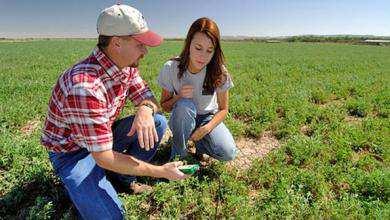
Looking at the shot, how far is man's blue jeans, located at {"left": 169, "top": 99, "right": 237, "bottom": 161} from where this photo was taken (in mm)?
5273

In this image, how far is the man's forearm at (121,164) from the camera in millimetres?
3529

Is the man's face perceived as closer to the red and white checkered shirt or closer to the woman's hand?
the red and white checkered shirt

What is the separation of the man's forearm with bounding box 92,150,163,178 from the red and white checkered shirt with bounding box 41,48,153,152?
0.08 metres

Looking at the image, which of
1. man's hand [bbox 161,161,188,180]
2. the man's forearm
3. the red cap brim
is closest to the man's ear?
the red cap brim

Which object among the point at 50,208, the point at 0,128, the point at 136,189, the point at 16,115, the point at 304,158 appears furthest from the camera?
the point at 16,115

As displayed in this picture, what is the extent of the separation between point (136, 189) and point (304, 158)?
2523mm

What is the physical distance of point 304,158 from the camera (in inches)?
237

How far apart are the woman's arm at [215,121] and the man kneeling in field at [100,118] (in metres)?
1.08

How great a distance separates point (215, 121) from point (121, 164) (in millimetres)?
2076

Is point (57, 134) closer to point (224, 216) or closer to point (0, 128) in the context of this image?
point (224, 216)

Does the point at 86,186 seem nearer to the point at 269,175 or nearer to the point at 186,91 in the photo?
the point at 186,91

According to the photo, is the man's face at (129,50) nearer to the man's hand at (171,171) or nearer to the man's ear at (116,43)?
the man's ear at (116,43)

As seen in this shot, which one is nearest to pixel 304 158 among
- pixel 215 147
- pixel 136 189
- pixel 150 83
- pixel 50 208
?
pixel 215 147

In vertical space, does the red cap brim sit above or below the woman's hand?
above
